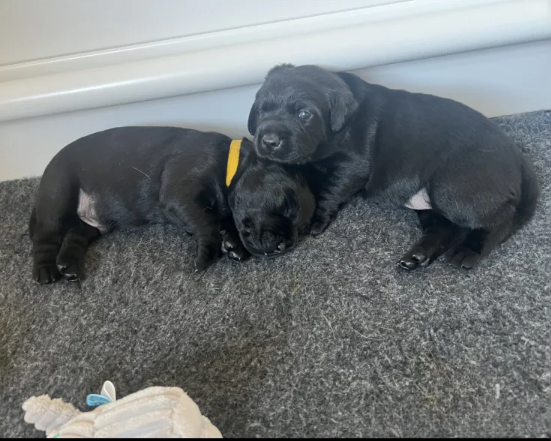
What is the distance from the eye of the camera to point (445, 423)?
3.51ft

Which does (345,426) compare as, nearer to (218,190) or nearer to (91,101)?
(218,190)

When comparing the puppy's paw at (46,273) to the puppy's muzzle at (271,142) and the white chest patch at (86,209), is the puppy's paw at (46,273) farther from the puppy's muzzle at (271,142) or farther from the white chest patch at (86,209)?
the puppy's muzzle at (271,142)

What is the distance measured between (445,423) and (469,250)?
1.55 ft

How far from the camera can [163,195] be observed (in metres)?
1.53

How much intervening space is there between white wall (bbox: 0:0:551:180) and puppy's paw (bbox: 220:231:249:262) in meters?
0.48

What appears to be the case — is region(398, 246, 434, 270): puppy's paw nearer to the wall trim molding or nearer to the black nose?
the black nose

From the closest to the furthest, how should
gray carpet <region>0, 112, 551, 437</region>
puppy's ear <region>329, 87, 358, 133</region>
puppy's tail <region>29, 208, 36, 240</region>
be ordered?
1. gray carpet <region>0, 112, 551, 437</region>
2. puppy's ear <region>329, 87, 358, 133</region>
3. puppy's tail <region>29, 208, 36, 240</region>

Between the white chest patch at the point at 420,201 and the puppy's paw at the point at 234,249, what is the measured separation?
0.49 meters

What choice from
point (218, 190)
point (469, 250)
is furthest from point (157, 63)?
point (469, 250)

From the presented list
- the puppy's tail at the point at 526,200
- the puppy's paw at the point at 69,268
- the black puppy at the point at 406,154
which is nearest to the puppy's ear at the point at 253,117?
the black puppy at the point at 406,154

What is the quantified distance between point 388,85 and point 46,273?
119cm

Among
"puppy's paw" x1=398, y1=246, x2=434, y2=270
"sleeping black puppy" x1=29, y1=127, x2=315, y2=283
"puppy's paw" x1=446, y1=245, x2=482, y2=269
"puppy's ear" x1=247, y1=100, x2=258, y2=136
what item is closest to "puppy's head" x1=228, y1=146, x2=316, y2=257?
"sleeping black puppy" x1=29, y1=127, x2=315, y2=283

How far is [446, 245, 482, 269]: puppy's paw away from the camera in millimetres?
1346

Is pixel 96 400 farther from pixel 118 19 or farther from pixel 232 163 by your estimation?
pixel 118 19
